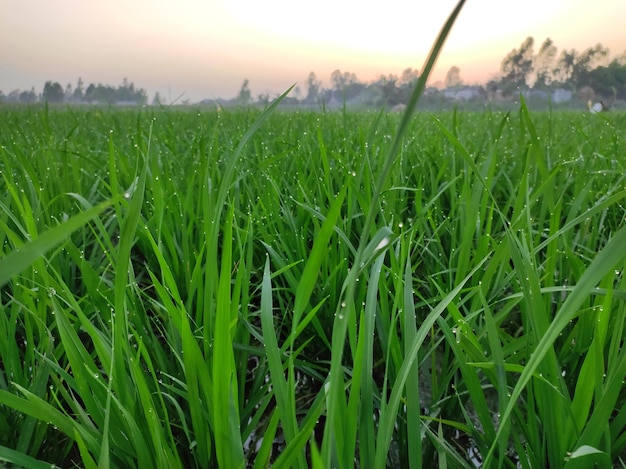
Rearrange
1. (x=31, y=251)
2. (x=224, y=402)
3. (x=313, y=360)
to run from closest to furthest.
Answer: (x=31, y=251) < (x=224, y=402) < (x=313, y=360)

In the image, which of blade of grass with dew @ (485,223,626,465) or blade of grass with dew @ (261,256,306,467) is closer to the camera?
blade of grass with dew @ (485,223,626,465)

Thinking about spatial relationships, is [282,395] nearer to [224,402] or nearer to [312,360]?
[224,402]

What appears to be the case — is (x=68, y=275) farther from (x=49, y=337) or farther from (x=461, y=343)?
(x=461, y=343)

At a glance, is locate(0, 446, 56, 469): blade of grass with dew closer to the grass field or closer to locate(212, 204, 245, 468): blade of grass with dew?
the grass field

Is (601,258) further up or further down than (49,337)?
further up

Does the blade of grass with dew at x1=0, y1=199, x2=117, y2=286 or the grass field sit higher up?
the blade of grass with dew at x1=0, y1=199, x2=117, y2=286

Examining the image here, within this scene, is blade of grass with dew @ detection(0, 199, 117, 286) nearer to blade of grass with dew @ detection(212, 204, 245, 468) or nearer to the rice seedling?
the rice seedling

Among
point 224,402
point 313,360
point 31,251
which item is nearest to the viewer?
point 31,251

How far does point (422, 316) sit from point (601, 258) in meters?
0.55

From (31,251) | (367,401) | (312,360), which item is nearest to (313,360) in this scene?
(312,360)

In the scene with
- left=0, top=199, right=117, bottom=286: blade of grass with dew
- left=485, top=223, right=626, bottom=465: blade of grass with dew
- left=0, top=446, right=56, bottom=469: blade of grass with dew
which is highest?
left=0, top=199, right=117, bottom=286: blade of grass with dew

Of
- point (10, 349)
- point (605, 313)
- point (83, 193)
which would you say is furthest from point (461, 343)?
point (83, 193)

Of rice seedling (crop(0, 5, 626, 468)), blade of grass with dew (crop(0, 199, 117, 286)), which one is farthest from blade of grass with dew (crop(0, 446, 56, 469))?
blade of grass with dew (crop(0, 199, 117, 286))

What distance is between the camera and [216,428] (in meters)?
0.43
